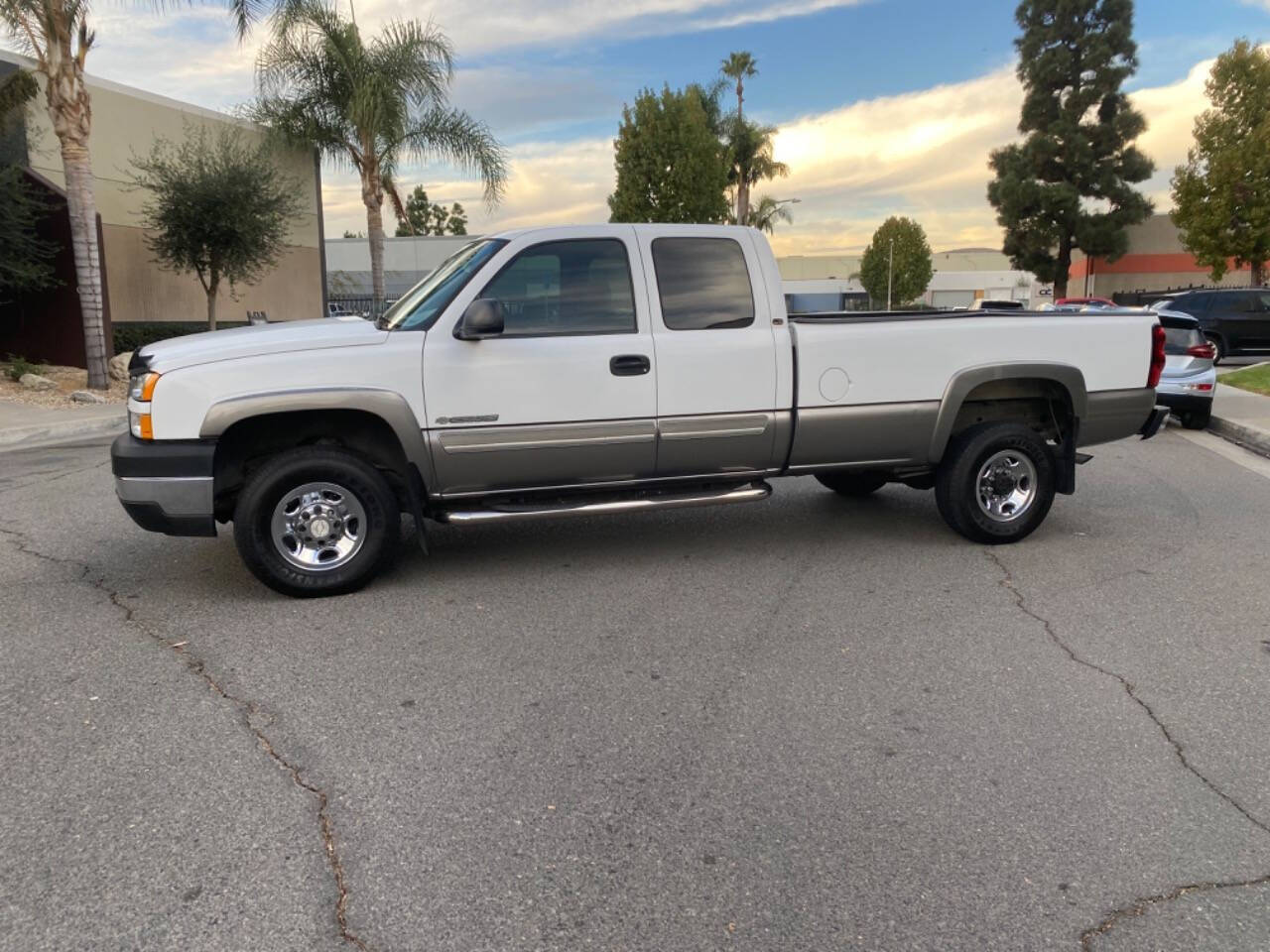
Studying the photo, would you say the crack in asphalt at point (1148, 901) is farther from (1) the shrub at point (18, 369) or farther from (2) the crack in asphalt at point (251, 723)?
(1) the shrub at point (18, 369)

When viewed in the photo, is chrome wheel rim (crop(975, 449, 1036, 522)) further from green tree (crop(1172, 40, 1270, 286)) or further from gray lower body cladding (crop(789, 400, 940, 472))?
green tree (crop(1172, 40, 1270, 286))

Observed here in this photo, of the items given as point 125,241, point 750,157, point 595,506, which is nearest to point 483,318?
point 595,506

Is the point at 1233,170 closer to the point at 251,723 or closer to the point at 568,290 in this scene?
the point at 568,290

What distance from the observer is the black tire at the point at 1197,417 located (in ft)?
41.6

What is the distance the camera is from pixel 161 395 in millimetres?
5051

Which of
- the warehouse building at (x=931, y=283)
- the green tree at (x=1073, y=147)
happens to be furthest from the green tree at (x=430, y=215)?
the green tree at (x=1073, y=147)

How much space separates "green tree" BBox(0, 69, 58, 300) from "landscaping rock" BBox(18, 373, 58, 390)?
63.5 inches

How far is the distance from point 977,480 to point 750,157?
144 feet

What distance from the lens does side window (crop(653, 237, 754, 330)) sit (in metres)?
5.83

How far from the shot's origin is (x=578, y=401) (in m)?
5.58

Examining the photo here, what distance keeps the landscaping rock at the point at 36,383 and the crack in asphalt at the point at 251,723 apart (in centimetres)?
1118

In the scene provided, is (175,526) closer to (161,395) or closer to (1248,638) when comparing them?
(161,395)

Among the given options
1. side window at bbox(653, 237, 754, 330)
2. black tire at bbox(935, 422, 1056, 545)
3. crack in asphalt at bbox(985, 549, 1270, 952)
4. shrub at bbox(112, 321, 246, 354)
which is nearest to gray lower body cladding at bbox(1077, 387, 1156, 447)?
black tire at bbox(935, 422, 1056, 545)

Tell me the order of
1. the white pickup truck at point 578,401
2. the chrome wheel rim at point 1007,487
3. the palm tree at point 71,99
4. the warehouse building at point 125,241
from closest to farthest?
the white pickup truck at point 578,401 < the chrome wheel rim at point 1007,487 < the palm tree at point 71,99 < the warehouse building at point 125,241
